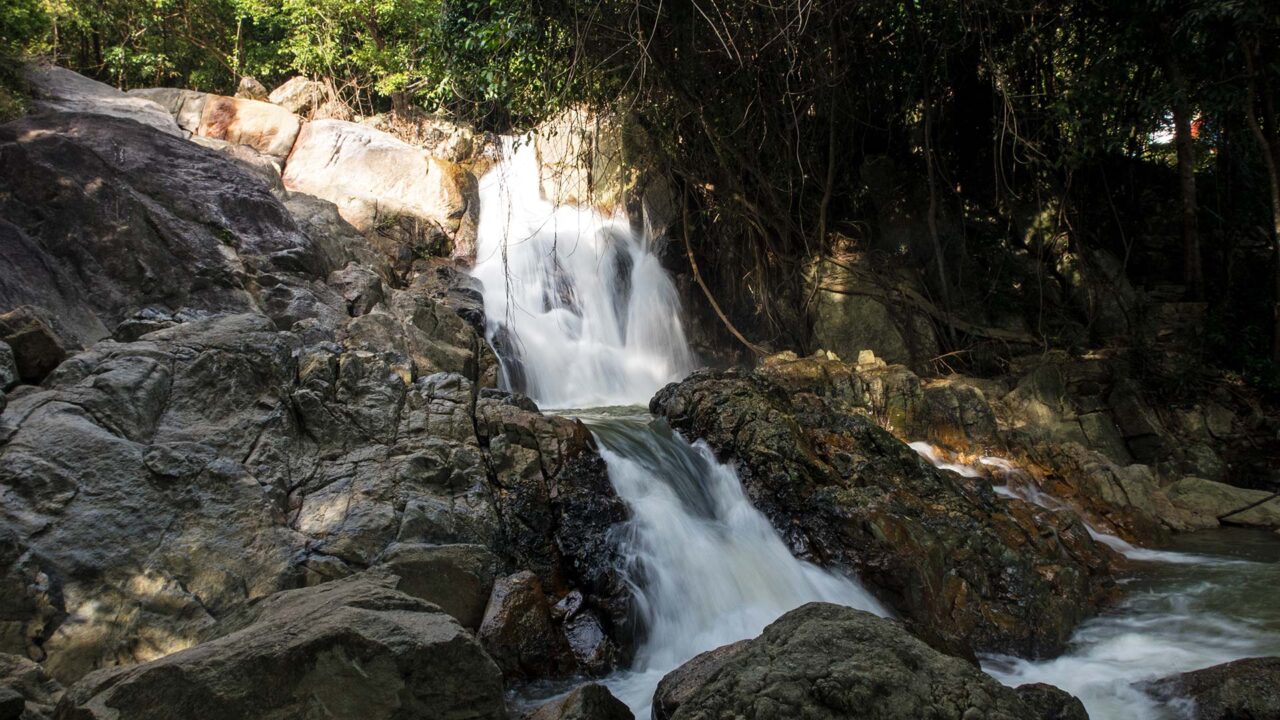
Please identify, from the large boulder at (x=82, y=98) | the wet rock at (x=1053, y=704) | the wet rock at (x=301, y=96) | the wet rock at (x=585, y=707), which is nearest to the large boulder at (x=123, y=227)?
the large boulder at (x=82, y=98)

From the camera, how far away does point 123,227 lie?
702 cm

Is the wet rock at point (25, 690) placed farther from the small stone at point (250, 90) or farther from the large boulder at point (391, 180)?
the small stone at point (250, 90)

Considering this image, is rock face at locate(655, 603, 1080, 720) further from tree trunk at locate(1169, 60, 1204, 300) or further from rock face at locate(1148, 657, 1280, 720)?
tree trunk at locate(1169, 60, 1204, 300)

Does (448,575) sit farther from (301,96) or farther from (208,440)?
(301,96)

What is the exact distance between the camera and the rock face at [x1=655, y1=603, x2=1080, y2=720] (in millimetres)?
2873

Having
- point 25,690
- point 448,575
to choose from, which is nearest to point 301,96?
point 448,575

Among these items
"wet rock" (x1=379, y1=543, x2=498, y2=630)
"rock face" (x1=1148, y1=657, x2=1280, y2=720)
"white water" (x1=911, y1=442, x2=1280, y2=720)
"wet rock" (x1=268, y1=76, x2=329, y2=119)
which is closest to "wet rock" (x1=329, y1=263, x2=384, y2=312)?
"wet rock" (x1=379, y1=543, x2=498, y2=630)

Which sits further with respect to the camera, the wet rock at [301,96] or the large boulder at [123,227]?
the wet rock at [301,96]

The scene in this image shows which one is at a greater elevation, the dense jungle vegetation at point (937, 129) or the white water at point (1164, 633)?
the dense jungle vegetation at point (937, 129)

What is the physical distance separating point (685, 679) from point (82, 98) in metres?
11.3

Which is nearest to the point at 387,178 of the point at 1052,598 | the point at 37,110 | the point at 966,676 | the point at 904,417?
the point at 37,110

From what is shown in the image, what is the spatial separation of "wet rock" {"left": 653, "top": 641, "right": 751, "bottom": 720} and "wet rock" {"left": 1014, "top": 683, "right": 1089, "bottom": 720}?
1411mm

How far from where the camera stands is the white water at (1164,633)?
467 cm

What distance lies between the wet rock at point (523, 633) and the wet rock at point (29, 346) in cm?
296
